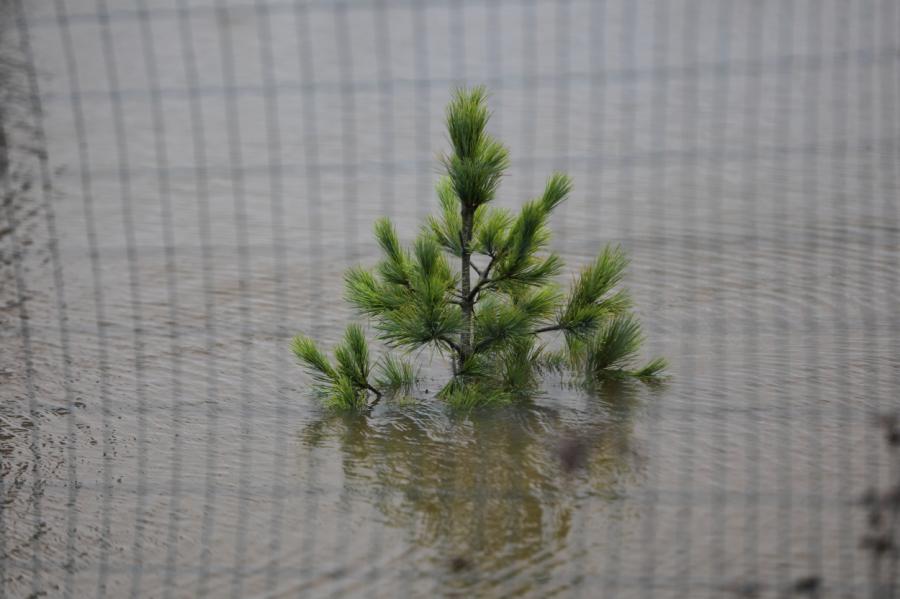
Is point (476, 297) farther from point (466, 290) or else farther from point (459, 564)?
point (459, 564)

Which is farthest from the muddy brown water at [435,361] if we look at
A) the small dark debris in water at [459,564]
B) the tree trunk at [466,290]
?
the tree trunk at [466,290]

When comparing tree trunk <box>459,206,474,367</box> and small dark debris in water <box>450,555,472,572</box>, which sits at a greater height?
tree trunk <box>459,206,474,367</box>

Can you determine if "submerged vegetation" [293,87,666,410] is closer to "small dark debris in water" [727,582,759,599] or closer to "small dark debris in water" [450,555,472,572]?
"small dark debris in water" [450,555,472,572]

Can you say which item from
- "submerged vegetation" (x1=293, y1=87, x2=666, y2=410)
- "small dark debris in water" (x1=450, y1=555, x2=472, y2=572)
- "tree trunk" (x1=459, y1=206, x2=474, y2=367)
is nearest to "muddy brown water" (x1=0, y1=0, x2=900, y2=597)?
"small dark debris in water" (x1=450, y1=555, x2=472, y2=572)

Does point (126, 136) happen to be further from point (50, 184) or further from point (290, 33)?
point (290, 33)

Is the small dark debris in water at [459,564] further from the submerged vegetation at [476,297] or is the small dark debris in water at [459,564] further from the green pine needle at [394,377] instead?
the green pine needle at [394,377]

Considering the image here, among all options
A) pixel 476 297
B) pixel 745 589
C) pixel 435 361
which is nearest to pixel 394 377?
pixel 435 361

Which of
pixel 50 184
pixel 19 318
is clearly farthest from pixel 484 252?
pixel 50 184
